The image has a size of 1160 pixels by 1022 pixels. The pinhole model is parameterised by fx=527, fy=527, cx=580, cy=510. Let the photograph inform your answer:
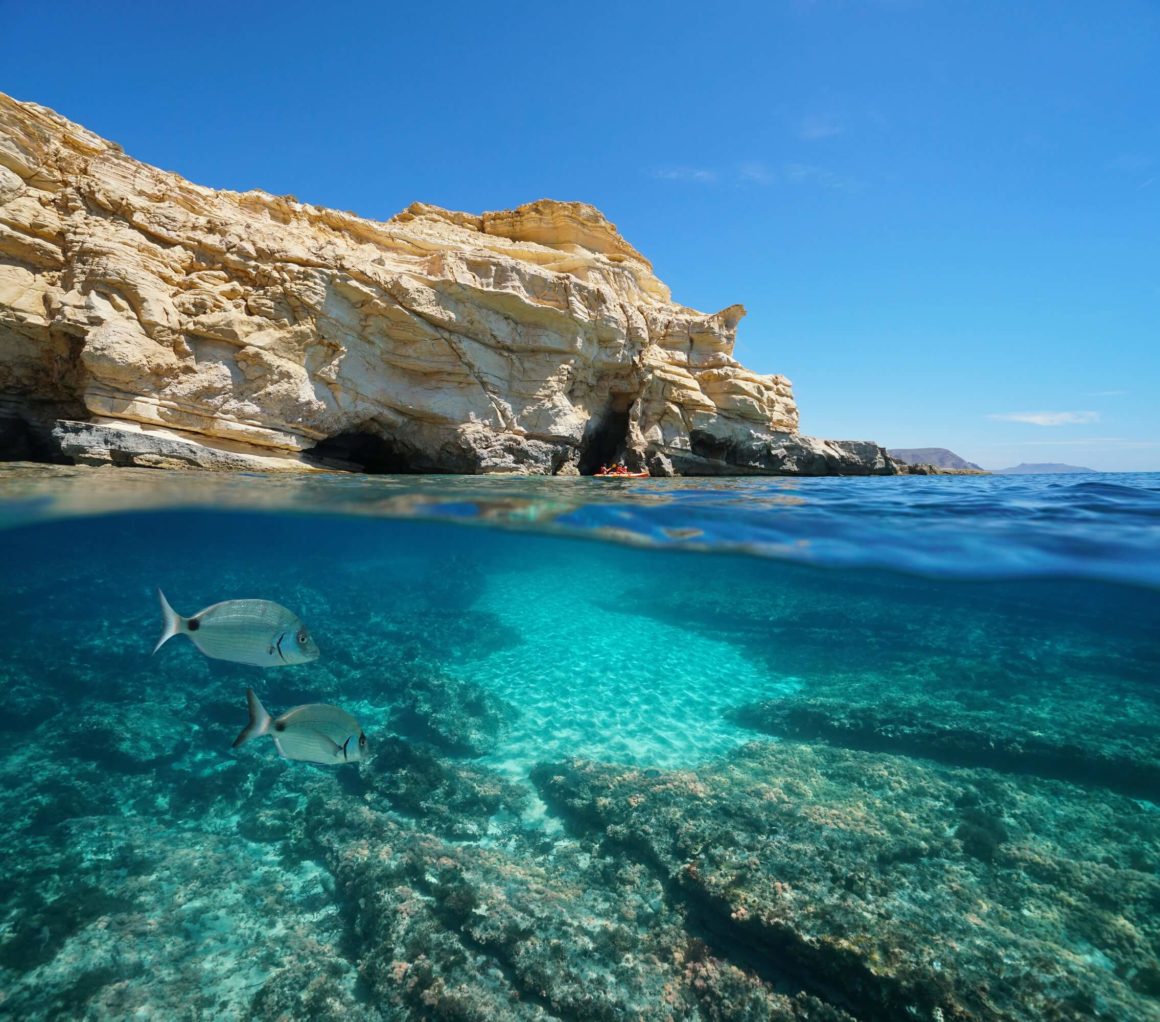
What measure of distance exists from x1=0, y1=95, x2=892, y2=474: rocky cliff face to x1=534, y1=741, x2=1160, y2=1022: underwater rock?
46.1 feet

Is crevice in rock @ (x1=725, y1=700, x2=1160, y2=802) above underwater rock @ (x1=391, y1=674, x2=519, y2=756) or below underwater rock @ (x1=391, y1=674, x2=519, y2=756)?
above

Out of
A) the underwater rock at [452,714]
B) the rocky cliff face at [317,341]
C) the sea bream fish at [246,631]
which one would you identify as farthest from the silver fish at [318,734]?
the rocky cliff face at [317,341]

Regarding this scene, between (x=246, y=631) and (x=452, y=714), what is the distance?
5903 millimetres

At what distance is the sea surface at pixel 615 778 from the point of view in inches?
154

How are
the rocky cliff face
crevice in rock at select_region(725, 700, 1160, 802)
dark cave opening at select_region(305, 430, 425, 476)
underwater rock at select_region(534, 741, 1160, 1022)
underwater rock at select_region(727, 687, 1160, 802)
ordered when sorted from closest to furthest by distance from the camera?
underwater rock at select_region(534, 741, 1160, 1022), crevice in rock at select_region(725, 700, 1160, 802), underwater rock at select_region(727, 687, 1160, 802), the rocky cliff face, dark cave opening at select_region(305, 430, 425, 476)

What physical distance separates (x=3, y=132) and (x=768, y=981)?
78.5ft

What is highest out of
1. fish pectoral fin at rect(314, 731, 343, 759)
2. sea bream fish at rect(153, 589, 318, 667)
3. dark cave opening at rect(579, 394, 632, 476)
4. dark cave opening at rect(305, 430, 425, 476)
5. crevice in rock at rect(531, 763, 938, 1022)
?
dark cave opening at rect(579, 394, 632, 476)

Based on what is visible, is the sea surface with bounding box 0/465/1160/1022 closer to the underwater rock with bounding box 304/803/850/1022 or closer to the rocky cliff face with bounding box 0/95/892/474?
the underwater rock with bounding box 304/803/850/1022

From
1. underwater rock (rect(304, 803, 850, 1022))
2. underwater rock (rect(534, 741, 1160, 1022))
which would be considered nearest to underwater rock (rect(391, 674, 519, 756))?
underwater rock (rect(534, 741, 1160, 1022))

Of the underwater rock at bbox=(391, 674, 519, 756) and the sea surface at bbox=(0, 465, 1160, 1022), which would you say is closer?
the sea surface at bbox=(0, 465, 1160, 1022)

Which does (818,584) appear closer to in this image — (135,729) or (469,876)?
(469,876)

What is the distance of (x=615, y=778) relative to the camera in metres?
6.46

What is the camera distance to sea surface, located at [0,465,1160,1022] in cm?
392

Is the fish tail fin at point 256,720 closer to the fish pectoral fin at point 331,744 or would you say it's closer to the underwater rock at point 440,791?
the fish pectoral fin at point 331,744
